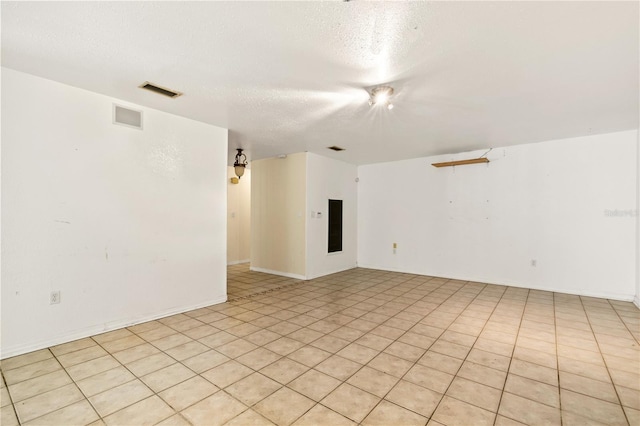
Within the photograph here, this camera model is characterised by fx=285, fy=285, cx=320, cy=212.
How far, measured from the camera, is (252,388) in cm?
213

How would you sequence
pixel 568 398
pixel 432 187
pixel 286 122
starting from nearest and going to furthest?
1. pixel 568 398
2. pixel 286 122
3. pixel 432 187

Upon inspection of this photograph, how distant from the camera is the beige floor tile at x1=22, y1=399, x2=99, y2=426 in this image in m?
1.78

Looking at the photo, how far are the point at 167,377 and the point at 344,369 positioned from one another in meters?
1.44

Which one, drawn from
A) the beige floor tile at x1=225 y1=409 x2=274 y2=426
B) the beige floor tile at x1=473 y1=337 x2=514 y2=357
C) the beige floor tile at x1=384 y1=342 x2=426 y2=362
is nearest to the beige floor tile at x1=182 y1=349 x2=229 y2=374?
the beige floor tile at x1=225 y1=409 x2=274 y2=426

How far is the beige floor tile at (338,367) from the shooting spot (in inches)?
91.8

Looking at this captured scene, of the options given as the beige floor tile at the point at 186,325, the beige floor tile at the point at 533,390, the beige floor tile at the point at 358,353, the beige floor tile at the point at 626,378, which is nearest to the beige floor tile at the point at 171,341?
the beige floor tile at the point at 186,325

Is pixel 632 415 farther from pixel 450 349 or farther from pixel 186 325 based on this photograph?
pixel 186 325

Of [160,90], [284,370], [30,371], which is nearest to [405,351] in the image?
[284,370]

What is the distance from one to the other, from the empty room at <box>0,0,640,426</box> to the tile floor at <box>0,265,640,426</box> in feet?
0.08

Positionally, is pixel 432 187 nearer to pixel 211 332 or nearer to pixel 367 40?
pixel 367 40

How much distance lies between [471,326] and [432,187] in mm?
3487

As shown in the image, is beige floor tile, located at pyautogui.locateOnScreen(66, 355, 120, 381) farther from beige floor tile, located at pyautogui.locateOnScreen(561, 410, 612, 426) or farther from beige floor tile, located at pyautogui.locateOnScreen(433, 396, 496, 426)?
beige floor tile, located at pyautogui.locateOnScreen(561, 410, 612, 426)

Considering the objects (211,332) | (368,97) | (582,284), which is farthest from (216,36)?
(582,284)

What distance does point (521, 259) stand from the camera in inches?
206
